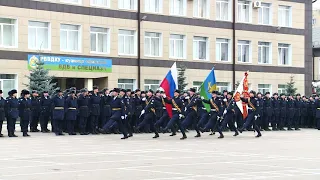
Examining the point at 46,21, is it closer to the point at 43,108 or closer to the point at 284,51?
the point at 43,108

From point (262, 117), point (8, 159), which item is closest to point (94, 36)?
point (262, 117)

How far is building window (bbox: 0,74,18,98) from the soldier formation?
9.51 meters

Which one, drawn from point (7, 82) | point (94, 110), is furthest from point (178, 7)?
point (94, 110)

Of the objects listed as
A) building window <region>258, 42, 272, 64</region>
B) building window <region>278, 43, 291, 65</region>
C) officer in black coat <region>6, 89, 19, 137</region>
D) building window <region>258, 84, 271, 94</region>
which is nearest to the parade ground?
officer in black coat <region>6, 89, 19, 137</region>

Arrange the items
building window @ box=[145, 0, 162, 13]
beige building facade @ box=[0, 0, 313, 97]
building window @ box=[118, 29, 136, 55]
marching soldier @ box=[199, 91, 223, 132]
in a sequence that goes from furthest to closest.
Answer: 1. building window @ box=[145, 0, 162, 13]
2. building window @ box=[118, 29, 136, 55]
3. beige building facade @ box=[0, 0, 313, 97]
4. marching soldier @ box=[199, 91, 223, 132]

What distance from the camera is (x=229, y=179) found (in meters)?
12.3

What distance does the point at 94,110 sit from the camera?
26.5 m

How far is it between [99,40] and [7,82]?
22.8ft

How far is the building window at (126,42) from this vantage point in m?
42.0

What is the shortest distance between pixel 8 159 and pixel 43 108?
37.5 ft

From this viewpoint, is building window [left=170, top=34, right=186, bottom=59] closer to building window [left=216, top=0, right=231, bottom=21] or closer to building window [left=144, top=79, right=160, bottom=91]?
building window [left=144, top=79, right=160, bottom=91]

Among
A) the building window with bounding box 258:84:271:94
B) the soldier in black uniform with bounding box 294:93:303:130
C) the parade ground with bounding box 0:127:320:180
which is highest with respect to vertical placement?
the building window with bounding box 258:84:271:94

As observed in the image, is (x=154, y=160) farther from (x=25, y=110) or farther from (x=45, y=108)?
(x=45, y=108)

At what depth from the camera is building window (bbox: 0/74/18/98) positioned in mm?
36281
